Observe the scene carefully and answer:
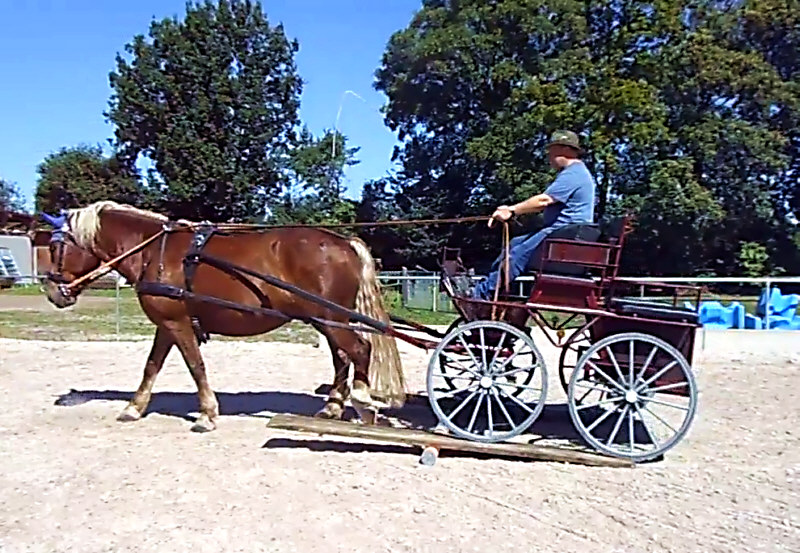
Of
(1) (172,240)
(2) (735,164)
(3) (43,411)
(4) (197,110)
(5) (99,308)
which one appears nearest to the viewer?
(1) (172,240)

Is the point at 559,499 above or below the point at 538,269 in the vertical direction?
below

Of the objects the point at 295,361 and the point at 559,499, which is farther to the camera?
the point at 295,361

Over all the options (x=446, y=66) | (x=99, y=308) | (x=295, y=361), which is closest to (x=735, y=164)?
(x=446, y=66)

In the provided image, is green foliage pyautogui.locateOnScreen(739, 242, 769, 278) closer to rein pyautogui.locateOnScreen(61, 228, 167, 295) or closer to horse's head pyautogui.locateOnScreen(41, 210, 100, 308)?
rein pyautogui.locateOnScreen(61, 228, 167, 295)

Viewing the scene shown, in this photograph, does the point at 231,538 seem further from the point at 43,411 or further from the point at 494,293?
the point at 43,411

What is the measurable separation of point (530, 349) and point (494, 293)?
492mm

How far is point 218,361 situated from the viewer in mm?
10609

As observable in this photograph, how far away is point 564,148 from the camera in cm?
599

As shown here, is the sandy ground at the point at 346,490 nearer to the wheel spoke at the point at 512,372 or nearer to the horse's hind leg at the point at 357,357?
the horse's hind leg at the point at 357,357

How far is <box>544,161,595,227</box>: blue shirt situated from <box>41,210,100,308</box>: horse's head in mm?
3758

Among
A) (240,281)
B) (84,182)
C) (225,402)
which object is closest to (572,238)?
(240,281)

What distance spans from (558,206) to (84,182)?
122ft

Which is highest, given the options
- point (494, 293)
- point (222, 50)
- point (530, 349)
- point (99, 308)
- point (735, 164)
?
point (222, 50)

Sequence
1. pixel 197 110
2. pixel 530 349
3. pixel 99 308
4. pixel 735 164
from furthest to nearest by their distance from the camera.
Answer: pixel 197 110 < pixel 735 164 < pixel 99 308 < pixel 530 349
